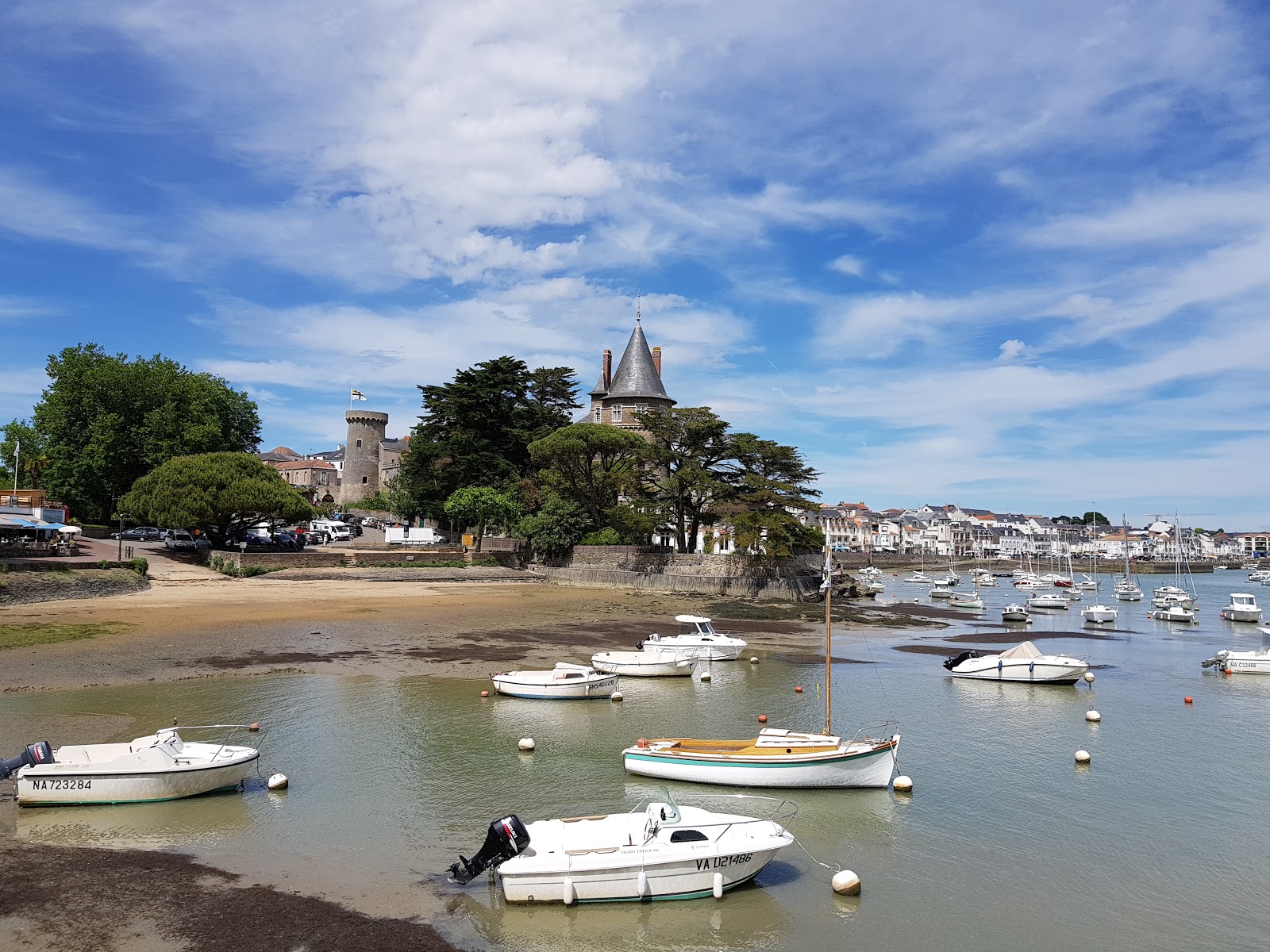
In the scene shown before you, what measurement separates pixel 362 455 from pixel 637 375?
49982 mm

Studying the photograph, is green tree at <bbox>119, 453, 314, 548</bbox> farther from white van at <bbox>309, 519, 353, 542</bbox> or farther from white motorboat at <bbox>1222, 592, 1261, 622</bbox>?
white motorboat at <bbox>1222, 592, 1261, 622</bbox>

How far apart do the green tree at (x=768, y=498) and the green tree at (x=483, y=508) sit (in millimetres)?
16585

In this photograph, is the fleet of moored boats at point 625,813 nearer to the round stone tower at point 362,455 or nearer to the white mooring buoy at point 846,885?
the white mooring buoy at point 846,885

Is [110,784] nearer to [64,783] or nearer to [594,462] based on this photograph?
[64,783]

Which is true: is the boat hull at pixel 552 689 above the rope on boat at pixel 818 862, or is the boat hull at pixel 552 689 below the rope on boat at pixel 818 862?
above

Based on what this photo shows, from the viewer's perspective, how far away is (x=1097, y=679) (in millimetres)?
31844

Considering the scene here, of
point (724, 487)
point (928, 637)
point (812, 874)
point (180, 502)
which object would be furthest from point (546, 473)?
point (812, 874)

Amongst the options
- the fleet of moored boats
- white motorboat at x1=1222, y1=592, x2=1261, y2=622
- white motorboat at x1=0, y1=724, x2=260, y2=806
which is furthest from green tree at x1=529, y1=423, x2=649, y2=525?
white motorboat at x1=0, y1=724, x2=260, y2=806

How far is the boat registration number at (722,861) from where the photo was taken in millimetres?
12188

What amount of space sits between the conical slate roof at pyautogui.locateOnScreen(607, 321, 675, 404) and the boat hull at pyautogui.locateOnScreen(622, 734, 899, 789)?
5830 cm

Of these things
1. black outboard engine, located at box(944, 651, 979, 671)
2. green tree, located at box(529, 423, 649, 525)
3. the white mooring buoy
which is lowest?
the white mooring buoy

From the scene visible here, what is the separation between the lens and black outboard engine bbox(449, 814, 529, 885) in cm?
1198

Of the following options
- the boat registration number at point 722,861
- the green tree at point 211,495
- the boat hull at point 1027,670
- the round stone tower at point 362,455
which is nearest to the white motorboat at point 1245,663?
the boat hull at point 1027,670

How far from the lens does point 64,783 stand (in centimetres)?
1470
